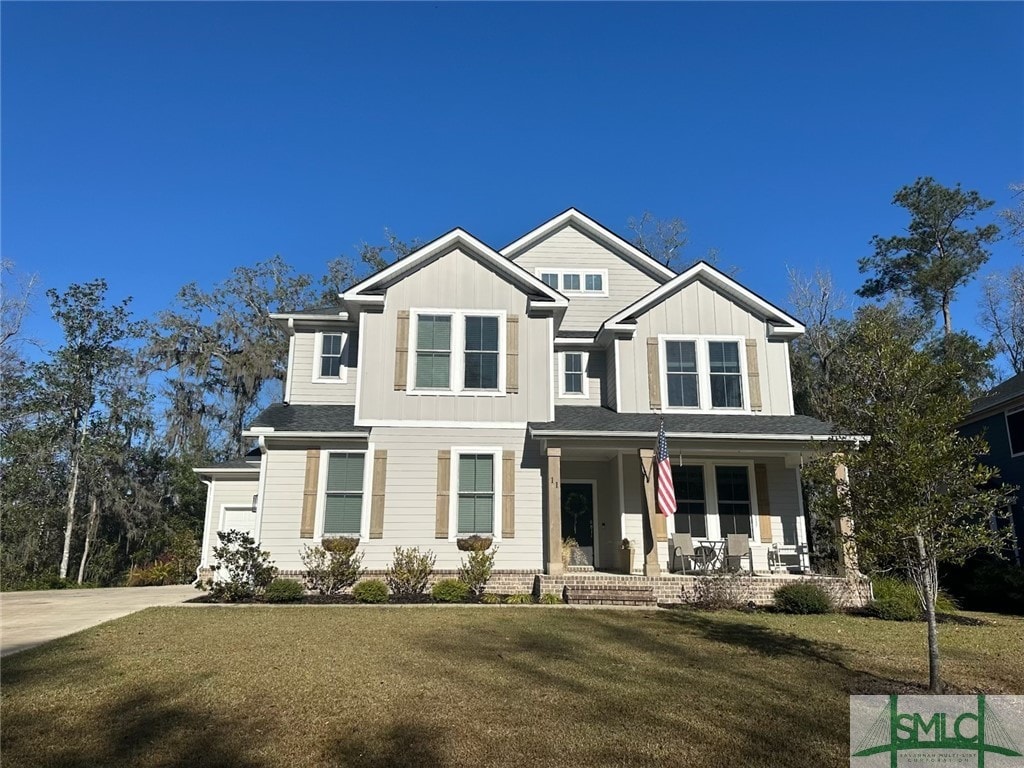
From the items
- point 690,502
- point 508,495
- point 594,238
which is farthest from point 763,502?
point 594,238

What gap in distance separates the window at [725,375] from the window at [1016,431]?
Result: 25.5 ft

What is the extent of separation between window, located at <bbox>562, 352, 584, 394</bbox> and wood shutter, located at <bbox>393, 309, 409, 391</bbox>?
14.5 ft

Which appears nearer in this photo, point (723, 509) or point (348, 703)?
point (348, 703)

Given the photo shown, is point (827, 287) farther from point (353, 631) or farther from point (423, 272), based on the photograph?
point (353, 631)

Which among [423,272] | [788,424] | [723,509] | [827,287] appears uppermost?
[827,287]

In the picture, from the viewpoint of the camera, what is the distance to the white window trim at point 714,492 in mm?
15070

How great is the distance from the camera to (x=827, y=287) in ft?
93.0

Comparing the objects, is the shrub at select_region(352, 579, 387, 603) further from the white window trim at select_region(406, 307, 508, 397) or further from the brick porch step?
the white window trim at select_region(406, 307, 508, 397)

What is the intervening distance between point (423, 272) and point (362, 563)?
22.6 ft

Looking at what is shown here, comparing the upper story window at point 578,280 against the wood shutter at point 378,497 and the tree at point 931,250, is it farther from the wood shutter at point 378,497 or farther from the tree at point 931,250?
the tree at point 931,250

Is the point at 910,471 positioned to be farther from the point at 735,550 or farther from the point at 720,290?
the point at 720,290

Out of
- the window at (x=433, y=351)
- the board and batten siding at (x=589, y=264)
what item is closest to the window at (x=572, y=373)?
the board and batten siding at (x=589, y=264)

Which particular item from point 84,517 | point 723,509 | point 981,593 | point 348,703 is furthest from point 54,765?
point 84,517

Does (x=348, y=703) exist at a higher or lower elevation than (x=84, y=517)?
lower
